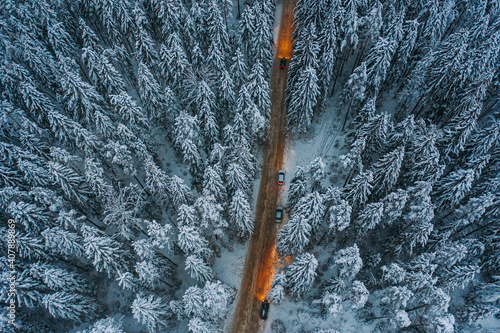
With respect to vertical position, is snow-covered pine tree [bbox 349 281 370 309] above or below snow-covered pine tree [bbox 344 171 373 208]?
below

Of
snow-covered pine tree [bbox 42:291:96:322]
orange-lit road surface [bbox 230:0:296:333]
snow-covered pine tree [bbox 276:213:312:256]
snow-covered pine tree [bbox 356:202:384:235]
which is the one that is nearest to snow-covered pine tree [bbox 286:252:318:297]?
snow-covered pine tree [bbox 276:213:312:256]

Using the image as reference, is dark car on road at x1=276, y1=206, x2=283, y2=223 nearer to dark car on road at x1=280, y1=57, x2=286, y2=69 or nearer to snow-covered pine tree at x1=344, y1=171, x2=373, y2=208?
snow-covered pine tree at x1=344, y1=171, x2=373, y2=208

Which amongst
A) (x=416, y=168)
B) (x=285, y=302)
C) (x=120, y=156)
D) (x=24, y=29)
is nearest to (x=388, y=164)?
(x=416, y=168)

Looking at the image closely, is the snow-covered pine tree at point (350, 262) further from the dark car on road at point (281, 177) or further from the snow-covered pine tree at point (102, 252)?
the snow-covered pine tree at point (102, 252)

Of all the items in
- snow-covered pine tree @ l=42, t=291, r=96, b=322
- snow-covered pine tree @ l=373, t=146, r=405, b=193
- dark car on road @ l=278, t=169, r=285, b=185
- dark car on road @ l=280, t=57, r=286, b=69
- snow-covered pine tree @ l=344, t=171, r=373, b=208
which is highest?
dark car on road @ l=280, t=57, r=286, b=69

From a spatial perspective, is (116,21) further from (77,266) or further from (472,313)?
(472,313)

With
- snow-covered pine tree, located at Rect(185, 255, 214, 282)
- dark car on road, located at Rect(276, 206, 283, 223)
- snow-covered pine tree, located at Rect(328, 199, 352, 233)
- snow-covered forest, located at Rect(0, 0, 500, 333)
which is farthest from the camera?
dark car on road, located at Rect(276, 206, 283, 223)

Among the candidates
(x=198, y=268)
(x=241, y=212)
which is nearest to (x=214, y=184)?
(x=241, y=212)
